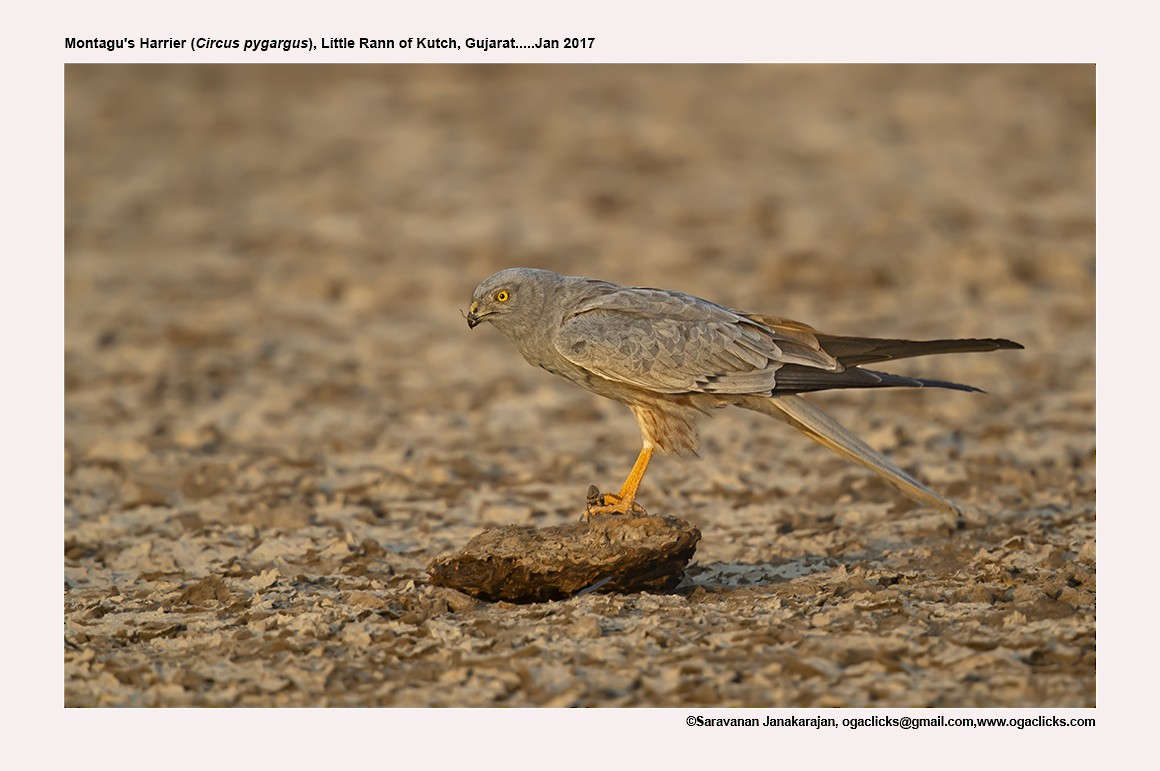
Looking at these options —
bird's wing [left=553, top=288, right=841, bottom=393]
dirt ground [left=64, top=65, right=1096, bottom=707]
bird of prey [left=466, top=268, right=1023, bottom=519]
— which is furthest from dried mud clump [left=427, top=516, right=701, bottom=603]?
bird's wing [left=553, top=288, right=841, bottom=393]

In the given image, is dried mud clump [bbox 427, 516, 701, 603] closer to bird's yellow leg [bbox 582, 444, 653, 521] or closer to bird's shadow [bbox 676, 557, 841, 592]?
bird's yellow leg [bbox 582, 444, 653, 521]

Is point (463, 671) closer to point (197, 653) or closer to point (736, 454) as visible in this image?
point (197, 653)

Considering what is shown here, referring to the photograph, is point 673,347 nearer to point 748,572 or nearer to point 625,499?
point 625,499

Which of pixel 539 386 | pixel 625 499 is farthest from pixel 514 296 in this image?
pixel 539 386

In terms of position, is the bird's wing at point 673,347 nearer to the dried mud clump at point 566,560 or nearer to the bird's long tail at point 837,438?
the bird's long tail at point 837,438

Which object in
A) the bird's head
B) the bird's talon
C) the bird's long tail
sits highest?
the bird's head
